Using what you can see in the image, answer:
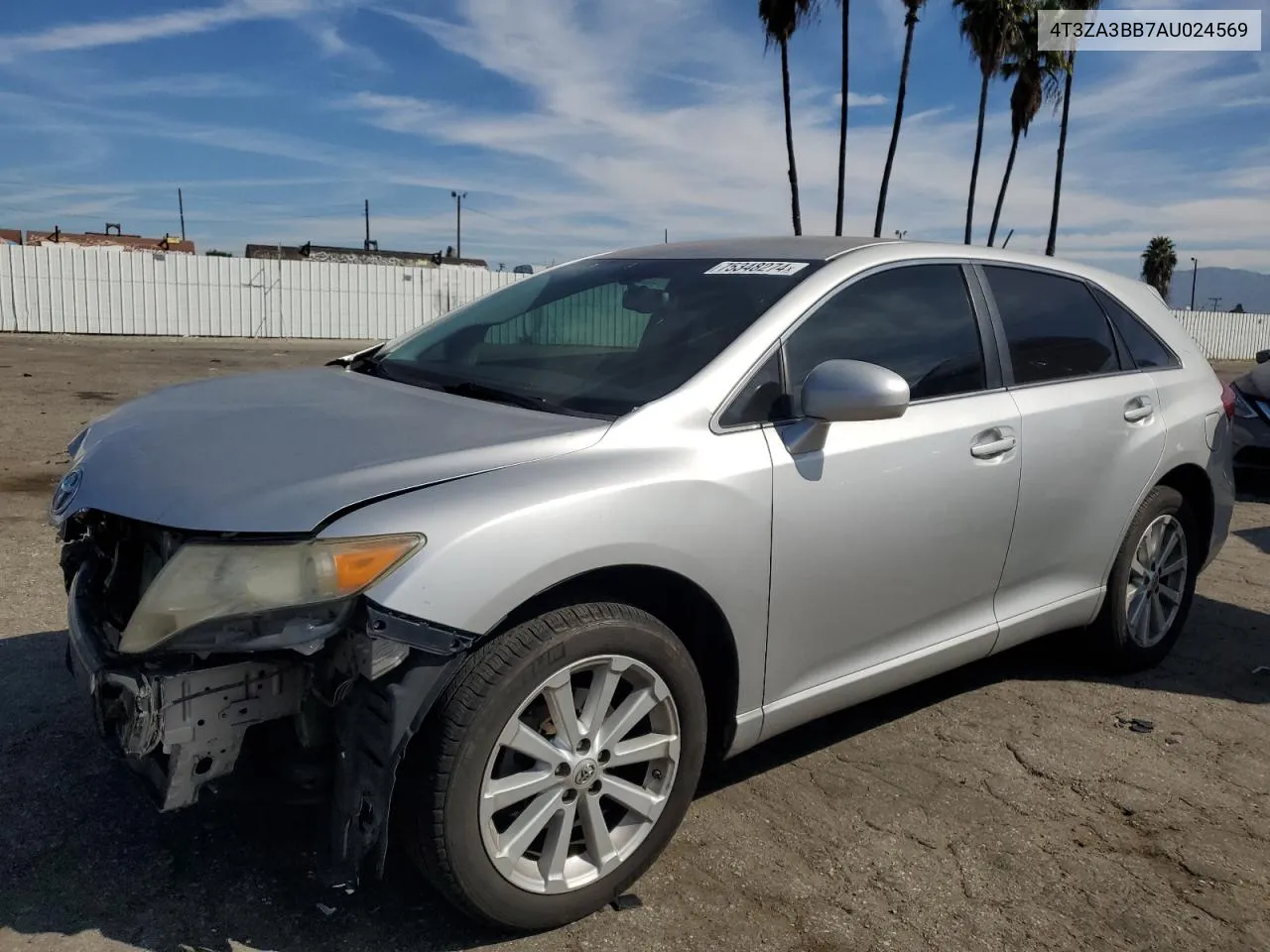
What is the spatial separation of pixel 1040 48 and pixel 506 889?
114 feet

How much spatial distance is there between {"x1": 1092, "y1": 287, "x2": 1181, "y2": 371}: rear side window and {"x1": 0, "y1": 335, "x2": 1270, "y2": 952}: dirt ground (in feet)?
4.39

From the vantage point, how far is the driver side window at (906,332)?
307 centimetres

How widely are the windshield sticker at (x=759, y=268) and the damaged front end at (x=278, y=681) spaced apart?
5.38 feet

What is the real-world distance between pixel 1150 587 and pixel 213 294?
28153 millimetres

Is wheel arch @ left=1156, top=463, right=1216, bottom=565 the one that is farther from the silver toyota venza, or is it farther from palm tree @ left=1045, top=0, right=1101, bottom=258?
palm tree @ left=1045, top=0, right=1101, bottom=258

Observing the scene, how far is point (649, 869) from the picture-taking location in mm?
2789

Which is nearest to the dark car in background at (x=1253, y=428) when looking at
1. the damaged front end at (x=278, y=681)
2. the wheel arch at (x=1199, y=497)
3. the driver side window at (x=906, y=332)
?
the wheel arch at (x=1199, y=497)

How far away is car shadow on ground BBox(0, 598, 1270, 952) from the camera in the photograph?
246cm

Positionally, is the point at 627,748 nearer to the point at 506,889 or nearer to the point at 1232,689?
the point at 506,889

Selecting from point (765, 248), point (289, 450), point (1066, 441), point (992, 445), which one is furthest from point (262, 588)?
point (1066, 441)

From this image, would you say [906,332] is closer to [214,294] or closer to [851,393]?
[851,393]

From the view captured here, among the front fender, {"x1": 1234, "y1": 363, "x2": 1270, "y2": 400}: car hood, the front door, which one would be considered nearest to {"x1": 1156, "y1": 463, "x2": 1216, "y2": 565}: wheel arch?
the front door

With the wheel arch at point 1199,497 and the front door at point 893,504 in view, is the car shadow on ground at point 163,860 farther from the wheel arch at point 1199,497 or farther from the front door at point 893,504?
the wheel arch at point 1199,497

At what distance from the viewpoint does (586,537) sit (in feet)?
7.73
